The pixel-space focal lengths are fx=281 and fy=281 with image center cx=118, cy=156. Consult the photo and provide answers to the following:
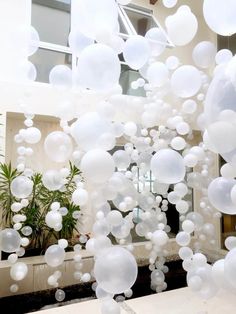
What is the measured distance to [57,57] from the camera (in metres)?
4.25

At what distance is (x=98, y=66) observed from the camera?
134 cm

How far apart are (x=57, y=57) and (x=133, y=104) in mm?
2348

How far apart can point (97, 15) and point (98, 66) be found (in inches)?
12.7

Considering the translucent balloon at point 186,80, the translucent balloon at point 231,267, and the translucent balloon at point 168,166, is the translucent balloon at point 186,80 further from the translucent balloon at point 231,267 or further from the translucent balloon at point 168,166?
the translucent balloon at point 231,267

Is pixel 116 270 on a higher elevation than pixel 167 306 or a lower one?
higher

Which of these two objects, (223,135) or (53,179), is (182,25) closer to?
(223,135)

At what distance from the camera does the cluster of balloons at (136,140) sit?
44.5 inches

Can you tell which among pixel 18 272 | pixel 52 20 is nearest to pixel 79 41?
pixel 18 272

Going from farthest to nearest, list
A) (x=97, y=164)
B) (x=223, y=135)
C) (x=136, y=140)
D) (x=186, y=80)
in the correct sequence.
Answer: (x=136, y=140) → (x=186, y=80) → (x=97, y=164) → (x=223, y=135)

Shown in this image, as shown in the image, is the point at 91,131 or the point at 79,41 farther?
the point at 79,41

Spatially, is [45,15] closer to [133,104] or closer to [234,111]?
[133,104]

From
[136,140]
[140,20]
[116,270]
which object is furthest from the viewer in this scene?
[140,20]

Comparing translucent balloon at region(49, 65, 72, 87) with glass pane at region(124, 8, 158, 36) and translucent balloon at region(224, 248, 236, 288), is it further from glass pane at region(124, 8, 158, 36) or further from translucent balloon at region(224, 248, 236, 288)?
glass pane at region(124, 8, 158, 36)

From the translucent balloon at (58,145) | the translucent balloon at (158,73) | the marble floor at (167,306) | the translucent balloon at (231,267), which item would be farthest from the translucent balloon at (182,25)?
the marble floor at (167,306)
